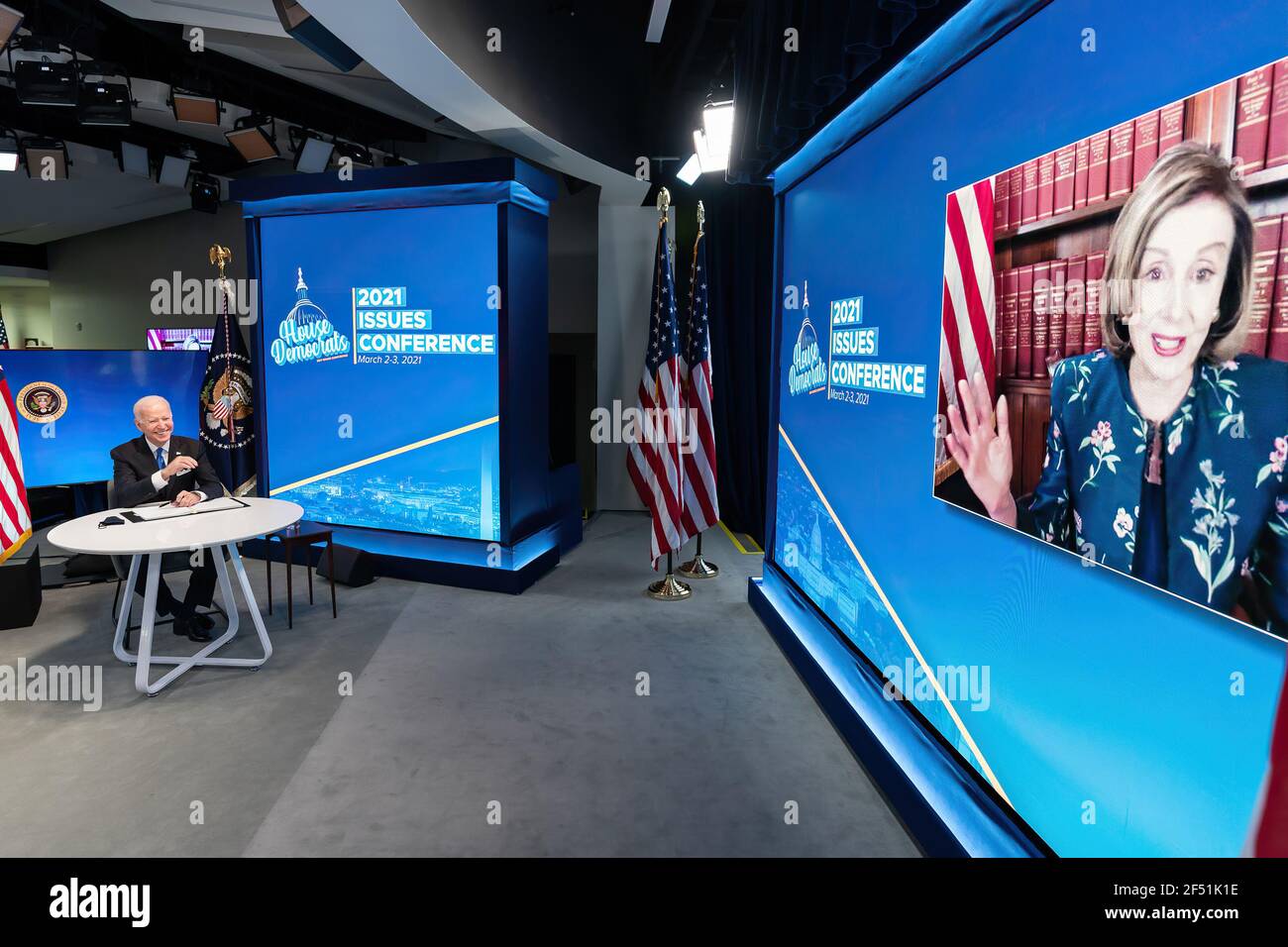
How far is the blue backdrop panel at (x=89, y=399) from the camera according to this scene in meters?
6.00

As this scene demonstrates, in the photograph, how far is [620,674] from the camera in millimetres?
3908

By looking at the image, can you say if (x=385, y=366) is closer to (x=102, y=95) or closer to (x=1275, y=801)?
(x=102, y=95)

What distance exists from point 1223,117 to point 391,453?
499 cm

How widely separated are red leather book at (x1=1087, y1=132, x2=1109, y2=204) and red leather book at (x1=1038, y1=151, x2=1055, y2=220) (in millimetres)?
128

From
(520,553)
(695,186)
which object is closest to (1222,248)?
(520,553)

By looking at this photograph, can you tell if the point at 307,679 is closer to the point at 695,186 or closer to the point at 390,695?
the point at 390,695

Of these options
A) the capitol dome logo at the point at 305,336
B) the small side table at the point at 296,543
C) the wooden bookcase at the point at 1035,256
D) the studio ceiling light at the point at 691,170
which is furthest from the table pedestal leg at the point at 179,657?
the studio ceiling light at the point at 691,170

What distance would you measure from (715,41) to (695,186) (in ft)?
5.81

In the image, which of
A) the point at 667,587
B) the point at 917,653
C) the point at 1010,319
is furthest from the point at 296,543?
the point at 1010,319

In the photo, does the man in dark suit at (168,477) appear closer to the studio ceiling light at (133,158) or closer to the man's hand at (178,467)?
the man's hand at (178,467)

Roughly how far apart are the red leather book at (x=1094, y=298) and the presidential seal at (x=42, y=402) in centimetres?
706

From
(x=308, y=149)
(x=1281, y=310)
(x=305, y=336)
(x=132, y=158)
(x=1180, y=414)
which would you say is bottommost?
(x=1180, y=414)

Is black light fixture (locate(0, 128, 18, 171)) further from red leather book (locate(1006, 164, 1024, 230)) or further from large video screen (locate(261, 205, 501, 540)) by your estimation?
red leather book (locate(1006, 164, 1024, 230))

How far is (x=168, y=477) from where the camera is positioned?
4.13 meters
